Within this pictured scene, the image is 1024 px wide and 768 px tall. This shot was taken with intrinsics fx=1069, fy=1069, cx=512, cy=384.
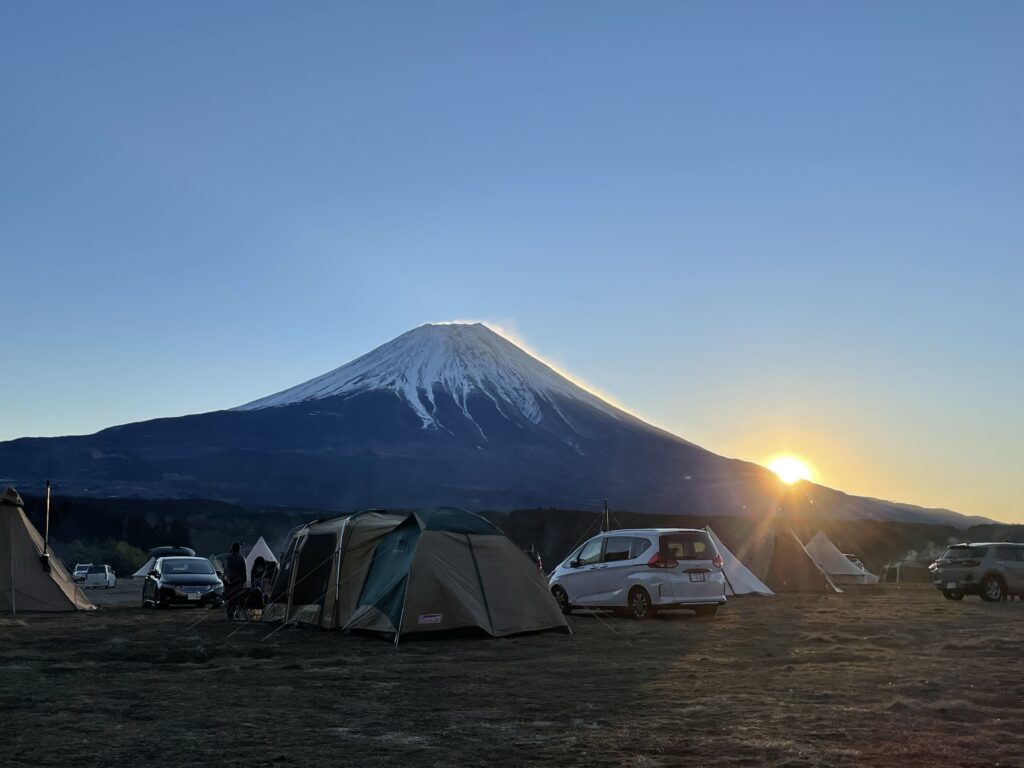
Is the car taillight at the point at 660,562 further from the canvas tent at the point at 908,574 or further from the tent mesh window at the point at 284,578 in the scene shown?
the canvas tent at the point at 908,574

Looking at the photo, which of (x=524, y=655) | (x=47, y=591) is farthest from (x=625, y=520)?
(x=524, y=655)

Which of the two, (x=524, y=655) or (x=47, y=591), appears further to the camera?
→ (x=47, y=591)

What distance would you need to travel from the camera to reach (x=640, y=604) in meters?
19.5

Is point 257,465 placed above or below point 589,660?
above

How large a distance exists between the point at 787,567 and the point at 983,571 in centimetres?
541

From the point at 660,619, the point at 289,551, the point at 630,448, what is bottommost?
the point at 660,619

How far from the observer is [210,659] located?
524 inches

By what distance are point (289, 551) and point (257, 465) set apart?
11983cm

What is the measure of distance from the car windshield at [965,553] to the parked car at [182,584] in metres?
17.8

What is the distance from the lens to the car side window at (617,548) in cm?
1995

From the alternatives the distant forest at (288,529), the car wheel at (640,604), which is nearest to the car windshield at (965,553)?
the car wheel at (640,604)

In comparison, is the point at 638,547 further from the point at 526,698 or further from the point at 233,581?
the point at 526,698

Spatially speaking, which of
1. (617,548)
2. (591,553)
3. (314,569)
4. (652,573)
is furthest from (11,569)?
(652,573)

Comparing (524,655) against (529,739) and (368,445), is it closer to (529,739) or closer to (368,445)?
(529,739)
